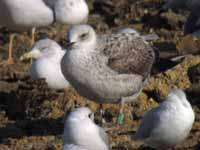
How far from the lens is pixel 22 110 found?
12.7 meters

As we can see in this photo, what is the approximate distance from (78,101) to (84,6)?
4.66 m

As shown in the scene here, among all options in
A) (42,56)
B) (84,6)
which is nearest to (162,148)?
(42,56)

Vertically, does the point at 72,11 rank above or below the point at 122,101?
below

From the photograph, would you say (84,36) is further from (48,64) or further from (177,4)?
(177,4)

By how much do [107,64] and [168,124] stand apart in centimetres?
178

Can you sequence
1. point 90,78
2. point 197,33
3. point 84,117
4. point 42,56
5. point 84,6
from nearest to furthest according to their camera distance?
1. point 84,117
2. point 90,78
3. point 42,56
4. point 197,33
5. point 84,6

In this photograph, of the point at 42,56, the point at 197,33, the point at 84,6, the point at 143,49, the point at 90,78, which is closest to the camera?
the point at 90,78

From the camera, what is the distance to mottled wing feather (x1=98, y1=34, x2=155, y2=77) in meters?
11.9

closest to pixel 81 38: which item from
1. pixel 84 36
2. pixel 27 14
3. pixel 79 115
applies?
pixel 84 36

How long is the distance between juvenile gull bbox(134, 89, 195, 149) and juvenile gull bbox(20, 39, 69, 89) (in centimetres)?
269

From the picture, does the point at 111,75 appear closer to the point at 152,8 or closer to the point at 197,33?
the point at 197,33

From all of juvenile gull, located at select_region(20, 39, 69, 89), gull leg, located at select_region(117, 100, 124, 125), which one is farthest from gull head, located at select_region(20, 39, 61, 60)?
gull leg, located at select_region(117, 100, 124, 125)

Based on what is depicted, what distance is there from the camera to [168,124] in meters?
10.2

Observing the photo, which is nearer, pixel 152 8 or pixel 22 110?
pixel 22 110
